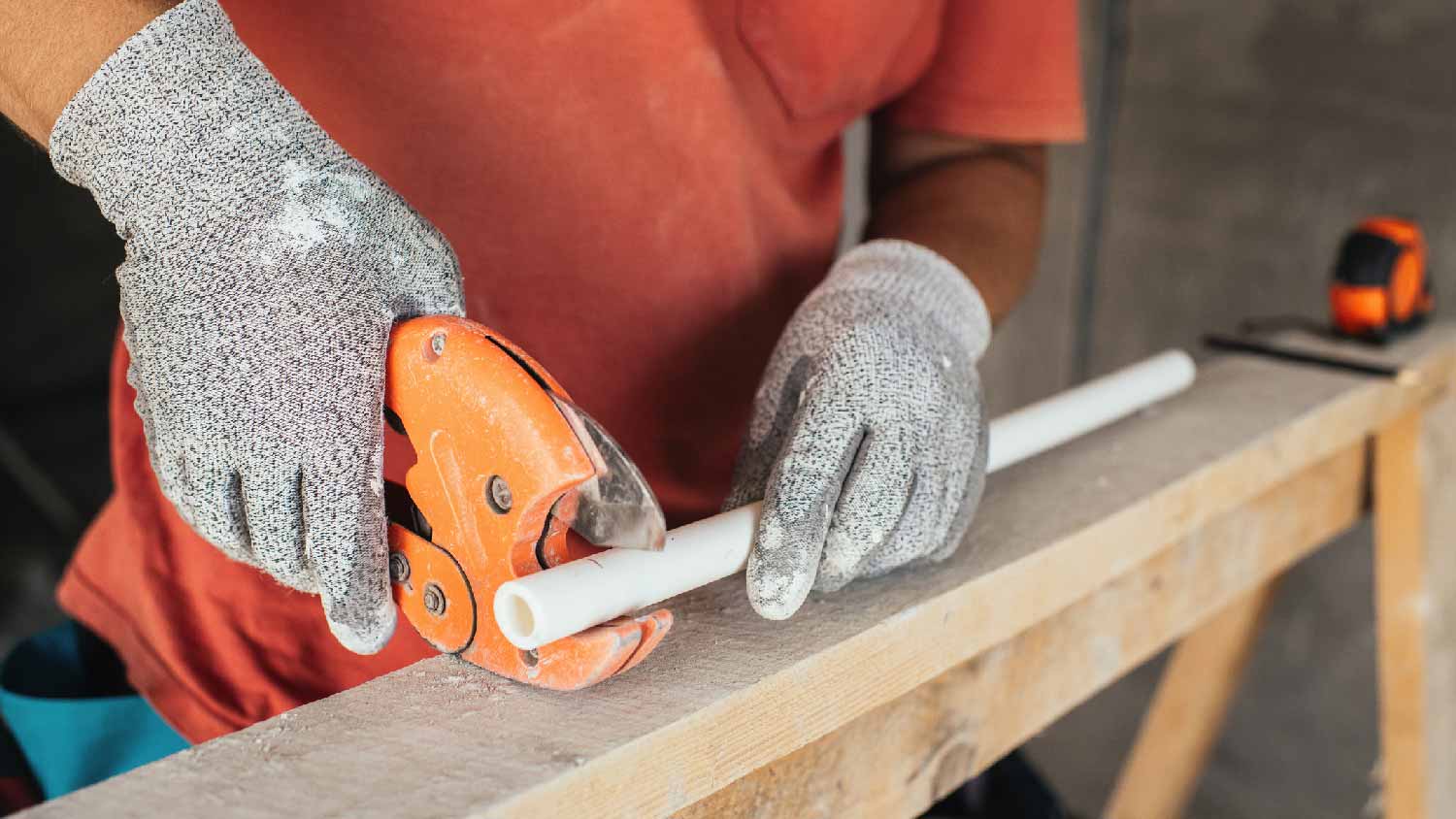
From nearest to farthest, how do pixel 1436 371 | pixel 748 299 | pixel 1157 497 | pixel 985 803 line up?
pixel 1157 497
pixel 748 299
pixel 1436 371
pixel 985 803

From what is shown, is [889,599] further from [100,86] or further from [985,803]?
[985,803]

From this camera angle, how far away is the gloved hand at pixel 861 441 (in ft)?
2.49

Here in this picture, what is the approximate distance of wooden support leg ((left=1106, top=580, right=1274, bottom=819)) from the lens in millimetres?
1812

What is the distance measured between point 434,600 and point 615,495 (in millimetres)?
144

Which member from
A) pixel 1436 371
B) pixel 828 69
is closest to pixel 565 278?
pixel 828 69

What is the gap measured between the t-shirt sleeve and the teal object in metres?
0.96

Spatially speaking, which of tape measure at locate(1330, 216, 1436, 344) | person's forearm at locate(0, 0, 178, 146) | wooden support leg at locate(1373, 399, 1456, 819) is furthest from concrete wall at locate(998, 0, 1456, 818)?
person's forearm at locate(0, 0, 178, 146)

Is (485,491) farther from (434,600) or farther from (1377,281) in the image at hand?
(1377,281)

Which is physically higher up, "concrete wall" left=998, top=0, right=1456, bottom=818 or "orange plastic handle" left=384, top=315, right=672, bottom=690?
"orange plastic handle" left=384, top=315, right=672, bottom=690

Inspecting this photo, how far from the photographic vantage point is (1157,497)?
100 cm

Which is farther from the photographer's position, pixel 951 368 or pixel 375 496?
pixel 951 368

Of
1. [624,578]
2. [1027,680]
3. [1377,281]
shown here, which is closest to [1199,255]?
[1377,281]

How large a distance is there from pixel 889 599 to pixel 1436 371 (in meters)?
0.92

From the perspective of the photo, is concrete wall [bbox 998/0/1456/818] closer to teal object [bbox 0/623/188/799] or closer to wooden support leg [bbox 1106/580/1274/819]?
wooden support leg [bbox 1106/580/1274/819]
